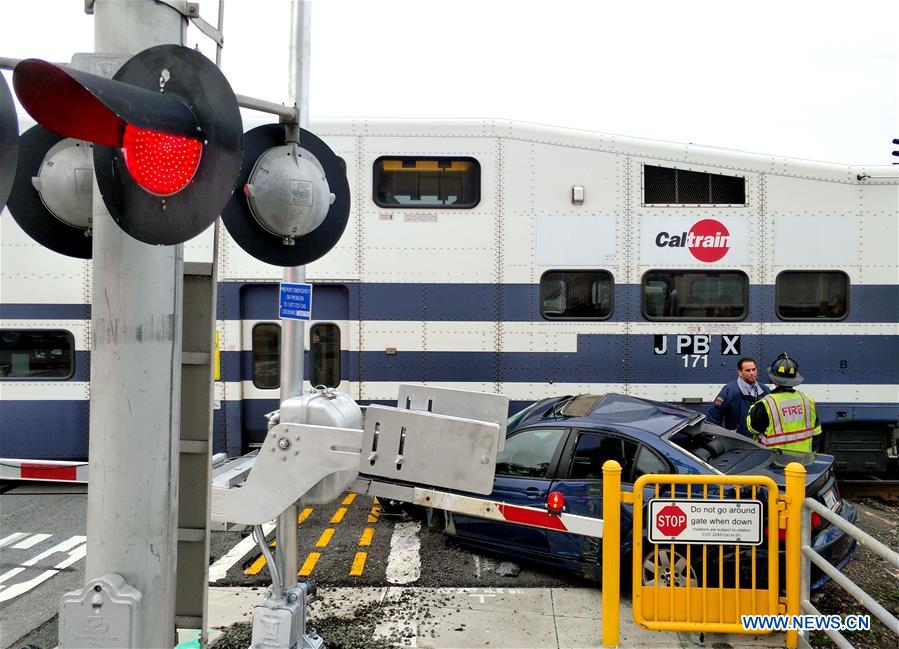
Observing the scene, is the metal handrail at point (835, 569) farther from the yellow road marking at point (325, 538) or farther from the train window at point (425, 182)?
the train window at point (425, 182)

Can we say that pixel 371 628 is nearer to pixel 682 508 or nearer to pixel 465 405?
pixel 465 405

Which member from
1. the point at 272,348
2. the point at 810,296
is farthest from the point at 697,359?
the point at 272,348

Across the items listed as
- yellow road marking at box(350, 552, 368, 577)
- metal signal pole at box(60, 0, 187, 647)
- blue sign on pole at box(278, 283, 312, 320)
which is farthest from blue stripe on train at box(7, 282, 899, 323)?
metal signal pole at box(60, 0, 187, 647)

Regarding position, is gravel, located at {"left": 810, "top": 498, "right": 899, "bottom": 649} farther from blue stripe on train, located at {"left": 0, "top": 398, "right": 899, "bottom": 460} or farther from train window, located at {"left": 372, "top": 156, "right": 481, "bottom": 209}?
train window, located at {"left": 372, "top": 156, "right": 481, "bottom": 209}

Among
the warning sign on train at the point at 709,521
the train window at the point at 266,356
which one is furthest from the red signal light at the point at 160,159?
the train window at the point at 266,356

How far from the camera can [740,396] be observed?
7.09 m

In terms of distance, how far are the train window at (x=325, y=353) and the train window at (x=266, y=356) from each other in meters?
0.45

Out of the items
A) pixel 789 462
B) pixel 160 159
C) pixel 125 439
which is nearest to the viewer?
pixel 160 159

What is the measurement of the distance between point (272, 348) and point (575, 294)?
3.98m

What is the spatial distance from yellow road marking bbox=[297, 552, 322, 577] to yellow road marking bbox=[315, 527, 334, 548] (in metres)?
0.23

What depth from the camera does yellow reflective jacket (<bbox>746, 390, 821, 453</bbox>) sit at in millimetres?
6117

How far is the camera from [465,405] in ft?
14.3

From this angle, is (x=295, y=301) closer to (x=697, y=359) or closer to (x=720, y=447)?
(x=720, y=447)

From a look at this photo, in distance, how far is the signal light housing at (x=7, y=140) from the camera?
157 cm
